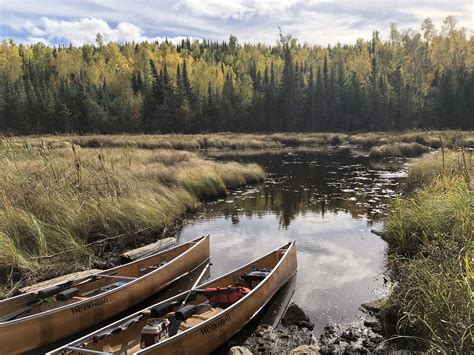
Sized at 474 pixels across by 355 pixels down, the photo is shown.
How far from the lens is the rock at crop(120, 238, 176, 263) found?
10617mm

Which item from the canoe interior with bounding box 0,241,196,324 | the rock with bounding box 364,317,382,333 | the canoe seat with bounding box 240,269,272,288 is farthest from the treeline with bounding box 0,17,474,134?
the rock with bounding box 364,317,382,333

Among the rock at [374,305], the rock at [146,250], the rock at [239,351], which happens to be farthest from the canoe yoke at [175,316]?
the rock at [146,250]

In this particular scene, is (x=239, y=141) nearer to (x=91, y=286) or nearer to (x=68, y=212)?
(x=68, y=212)

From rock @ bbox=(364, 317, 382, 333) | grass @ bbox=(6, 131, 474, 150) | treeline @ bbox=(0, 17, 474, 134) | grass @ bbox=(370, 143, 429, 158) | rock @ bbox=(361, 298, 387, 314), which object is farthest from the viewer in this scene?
treeline @ bbox=(0, 17, 474, 134)

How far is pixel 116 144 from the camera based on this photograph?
41031 mm

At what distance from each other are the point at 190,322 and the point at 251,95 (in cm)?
7783

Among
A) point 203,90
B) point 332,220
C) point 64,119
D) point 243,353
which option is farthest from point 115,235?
point 203,90

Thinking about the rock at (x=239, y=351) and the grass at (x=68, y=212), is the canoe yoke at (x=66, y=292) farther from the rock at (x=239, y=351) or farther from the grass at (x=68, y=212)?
the rock at (x=239, y=351)

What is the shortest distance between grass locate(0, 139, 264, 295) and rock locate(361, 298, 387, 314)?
646cm

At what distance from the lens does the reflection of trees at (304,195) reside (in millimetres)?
17484

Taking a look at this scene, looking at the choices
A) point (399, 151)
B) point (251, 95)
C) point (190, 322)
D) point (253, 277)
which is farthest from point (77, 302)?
point (251, 95)

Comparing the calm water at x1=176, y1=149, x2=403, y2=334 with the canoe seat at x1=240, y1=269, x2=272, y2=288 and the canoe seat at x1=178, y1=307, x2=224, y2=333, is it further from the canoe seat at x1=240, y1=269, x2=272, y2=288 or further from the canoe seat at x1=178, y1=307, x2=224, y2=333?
the canoe seat at x1=178, y1=307, x2=224, y2=333

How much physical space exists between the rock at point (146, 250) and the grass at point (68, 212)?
612 mm

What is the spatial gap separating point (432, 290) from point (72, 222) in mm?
8813
